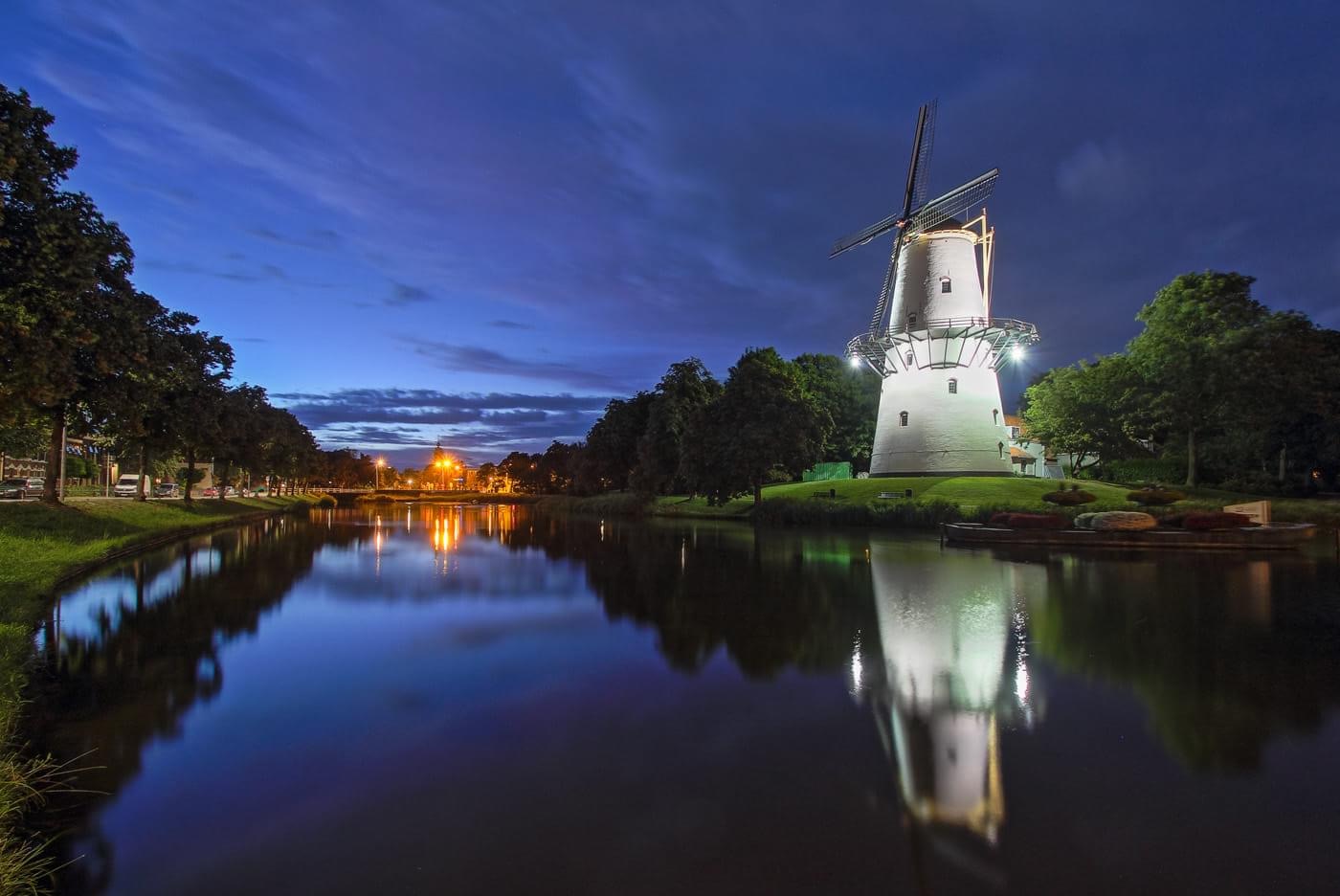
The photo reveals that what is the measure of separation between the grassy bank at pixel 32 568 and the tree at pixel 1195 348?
182 ft

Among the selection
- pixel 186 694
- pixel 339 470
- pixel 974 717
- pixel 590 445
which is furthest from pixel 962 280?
pixel 339 470

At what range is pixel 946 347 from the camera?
52562 mm

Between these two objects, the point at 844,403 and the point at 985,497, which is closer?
the point at 985,497

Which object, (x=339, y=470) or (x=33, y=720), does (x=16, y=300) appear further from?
(x=339, y=470)

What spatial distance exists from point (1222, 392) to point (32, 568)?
58496mm

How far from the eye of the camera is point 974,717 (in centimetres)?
807

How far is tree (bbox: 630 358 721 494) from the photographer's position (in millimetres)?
61156

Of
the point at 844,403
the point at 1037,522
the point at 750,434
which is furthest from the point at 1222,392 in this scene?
the point at 844,403

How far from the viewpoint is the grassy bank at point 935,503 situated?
122 ft

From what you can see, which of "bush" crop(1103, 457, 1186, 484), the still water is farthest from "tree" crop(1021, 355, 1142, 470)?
the still water

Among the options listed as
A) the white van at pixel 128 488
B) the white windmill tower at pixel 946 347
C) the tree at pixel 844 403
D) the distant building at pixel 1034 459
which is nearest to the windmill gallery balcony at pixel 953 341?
the white windmill tower at pixel 946 347

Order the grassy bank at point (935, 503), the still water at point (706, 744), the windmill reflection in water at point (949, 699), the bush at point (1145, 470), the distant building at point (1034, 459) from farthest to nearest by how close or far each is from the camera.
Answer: the distant building at point (1034, 459), the bush at point (1145, 470), the grassy bank at point (935, 503), the windmill reflection in water at point (949, 699), the still water at point (706, 744)

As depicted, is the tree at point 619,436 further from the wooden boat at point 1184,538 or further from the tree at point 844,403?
the wooden boat at point 1184,538

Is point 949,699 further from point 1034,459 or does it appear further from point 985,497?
point 1034,459
